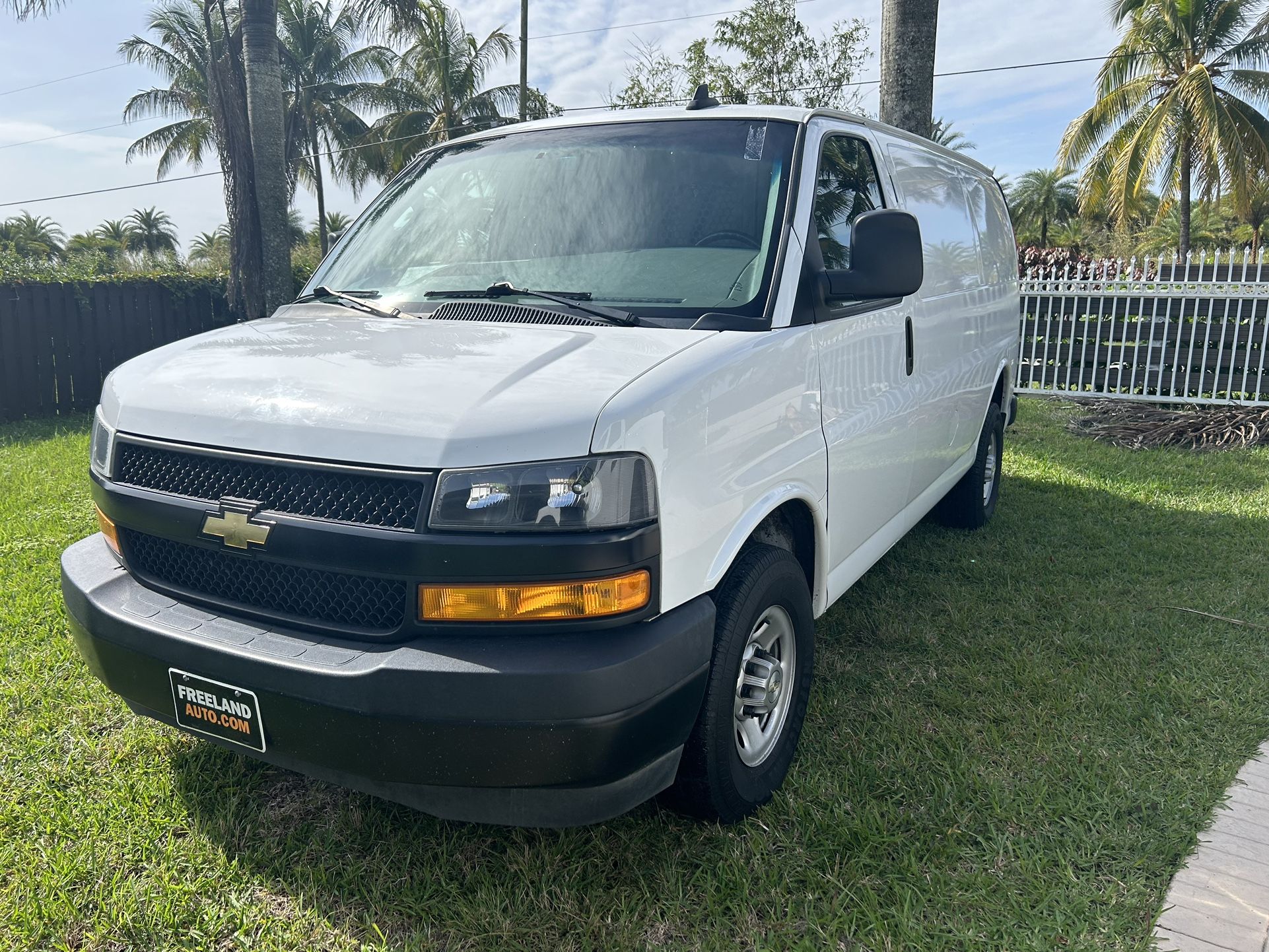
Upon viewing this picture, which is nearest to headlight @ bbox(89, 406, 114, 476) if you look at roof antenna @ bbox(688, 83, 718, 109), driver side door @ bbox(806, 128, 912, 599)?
driver side door @ bbox(806, 128, 912, 599)

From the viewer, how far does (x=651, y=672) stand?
6.74 feet

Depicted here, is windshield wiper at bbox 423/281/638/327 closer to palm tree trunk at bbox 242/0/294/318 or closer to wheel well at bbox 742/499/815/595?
wheel well at bbox 742/499/815/595

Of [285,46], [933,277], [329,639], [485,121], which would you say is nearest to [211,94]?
[933,277]

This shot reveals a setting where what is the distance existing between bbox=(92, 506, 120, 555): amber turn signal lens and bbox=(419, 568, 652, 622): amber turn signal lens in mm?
1152

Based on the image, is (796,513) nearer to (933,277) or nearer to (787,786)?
(787,786)

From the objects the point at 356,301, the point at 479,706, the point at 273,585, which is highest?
the point at 356,301

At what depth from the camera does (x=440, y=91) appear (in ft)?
95.1

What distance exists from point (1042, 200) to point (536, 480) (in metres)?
61.6

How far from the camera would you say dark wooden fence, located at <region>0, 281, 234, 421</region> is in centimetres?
1074

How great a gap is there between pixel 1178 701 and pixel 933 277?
198cm

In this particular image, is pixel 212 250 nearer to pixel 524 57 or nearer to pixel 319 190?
pixel 319 190

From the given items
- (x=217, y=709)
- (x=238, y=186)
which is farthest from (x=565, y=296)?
(x=238, y=186)

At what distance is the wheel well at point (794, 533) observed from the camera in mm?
2754

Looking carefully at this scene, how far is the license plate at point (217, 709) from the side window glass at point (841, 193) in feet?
7.10
